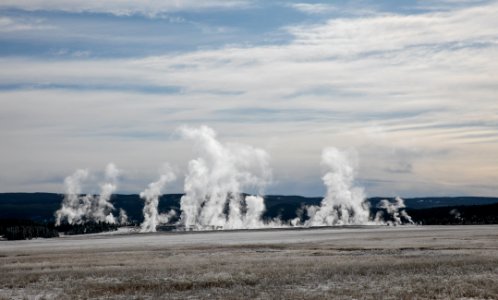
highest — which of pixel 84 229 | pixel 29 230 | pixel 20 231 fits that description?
pixel 29 230

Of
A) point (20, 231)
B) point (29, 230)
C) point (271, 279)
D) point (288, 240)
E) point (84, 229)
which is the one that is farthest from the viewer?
point (84, 229)

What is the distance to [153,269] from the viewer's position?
4512 cm

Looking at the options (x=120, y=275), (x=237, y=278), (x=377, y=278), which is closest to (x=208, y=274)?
(x=237, y=278)

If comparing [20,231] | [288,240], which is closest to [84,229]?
[20,231]

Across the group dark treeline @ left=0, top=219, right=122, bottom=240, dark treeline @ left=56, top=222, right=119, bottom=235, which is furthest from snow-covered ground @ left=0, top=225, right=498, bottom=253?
dark treeline @ left=56, top=222, right=119, bottom=235

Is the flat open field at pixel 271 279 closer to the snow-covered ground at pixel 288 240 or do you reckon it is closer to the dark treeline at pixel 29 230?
the snow-covered ground at pixel 288 240

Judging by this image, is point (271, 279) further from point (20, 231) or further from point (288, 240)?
point (20, 231)

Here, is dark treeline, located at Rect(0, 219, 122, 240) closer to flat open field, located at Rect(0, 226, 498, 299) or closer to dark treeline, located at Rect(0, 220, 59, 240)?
dark treeline, located at Rect(0, 220, 59, 240)

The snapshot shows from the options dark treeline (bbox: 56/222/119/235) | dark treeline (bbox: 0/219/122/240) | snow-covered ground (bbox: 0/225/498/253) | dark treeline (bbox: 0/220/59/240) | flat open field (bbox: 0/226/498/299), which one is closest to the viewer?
flat open field (bbox: 0/226/498/299)

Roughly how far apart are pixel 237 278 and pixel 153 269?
9.73 m

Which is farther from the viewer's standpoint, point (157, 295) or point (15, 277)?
point (15, 277)

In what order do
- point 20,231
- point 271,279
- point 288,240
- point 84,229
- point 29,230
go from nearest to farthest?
point 271,279, point 288,240, point 20,231, point 29,230, point 84,229

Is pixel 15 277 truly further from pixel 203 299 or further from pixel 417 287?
pixel 417 287

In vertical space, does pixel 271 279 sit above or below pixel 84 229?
below
